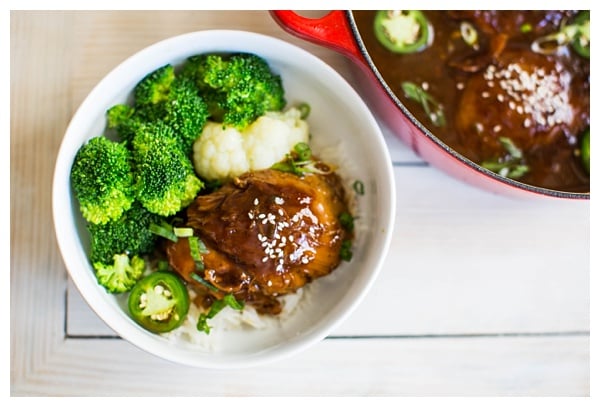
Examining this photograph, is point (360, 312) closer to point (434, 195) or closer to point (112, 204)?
point (434, 195)

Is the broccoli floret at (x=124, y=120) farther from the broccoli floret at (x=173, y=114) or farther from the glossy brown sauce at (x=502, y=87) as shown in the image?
the glossy brown sauce at (x=502, y=87)

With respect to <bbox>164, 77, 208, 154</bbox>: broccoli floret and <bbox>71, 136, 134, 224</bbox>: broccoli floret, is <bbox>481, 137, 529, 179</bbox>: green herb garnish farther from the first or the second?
<bbox>71, 136, 134, 224</bbox>: broccoli floret

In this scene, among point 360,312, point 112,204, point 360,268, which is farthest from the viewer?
point 360,312

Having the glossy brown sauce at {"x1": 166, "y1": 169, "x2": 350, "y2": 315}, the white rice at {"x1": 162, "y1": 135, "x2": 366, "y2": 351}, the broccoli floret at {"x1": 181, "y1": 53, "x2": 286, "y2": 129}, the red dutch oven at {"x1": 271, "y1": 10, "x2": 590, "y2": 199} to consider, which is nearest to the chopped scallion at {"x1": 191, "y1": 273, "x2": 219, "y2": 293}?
the glossy brown sauce at {"x1": 166, "y1": 169, "x2": 350, "y2": 315}

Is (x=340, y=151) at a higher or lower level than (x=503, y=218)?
higher

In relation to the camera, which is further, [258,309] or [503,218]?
[503,218]

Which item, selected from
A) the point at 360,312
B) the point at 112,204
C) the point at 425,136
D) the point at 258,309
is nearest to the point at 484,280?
the point at 360,312

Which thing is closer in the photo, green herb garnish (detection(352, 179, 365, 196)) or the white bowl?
the white bowl

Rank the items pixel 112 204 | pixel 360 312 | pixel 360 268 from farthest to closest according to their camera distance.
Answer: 1. pixel 360 312
2. pixel 360 268
3. pixel 112 204
